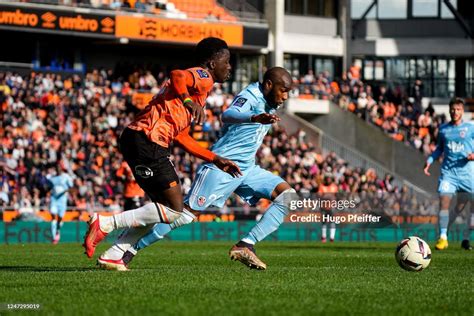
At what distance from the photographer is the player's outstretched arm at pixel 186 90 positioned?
10969 mm

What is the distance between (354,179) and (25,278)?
28.0 meters

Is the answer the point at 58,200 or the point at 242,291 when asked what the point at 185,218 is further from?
the point at 58,200

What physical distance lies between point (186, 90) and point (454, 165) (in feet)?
35.7

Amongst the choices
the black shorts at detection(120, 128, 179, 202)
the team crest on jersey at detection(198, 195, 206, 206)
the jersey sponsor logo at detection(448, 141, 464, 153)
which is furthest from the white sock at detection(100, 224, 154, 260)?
the jersey sponsor logo at detection(448, 141, 464, 153)

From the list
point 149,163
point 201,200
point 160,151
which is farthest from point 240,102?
point 149,163

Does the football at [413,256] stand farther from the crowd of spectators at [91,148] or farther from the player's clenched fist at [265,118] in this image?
the crowd of spectators at [91,148]

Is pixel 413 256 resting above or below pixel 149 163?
below

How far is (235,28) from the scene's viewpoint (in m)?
46.7

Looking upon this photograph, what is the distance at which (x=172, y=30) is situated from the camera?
149ft

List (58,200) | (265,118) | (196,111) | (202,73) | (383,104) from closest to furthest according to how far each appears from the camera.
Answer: (196,111) < (202,73) < (265,118) < (58,200) < (383,104)

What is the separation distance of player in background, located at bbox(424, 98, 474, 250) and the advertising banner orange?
24.1 m

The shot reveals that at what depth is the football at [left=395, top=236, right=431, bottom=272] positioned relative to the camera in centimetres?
1273
